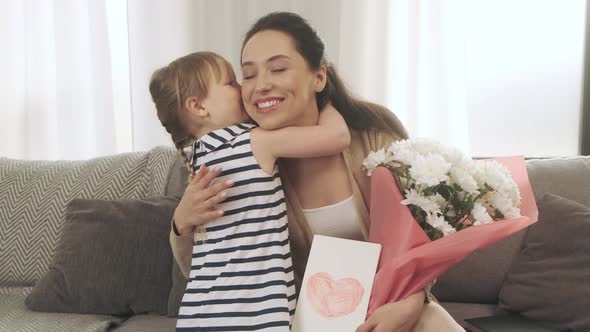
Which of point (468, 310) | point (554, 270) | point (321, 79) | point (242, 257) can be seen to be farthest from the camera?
point (468, 310)

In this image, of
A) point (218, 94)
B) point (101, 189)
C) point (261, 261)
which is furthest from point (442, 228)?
point (101, 189)

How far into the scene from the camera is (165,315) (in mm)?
1784

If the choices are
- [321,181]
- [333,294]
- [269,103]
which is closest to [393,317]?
[333,294]

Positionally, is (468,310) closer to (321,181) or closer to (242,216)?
(321,181)

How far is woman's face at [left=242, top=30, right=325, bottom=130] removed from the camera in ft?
3.75

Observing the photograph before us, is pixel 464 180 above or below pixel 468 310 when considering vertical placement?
above

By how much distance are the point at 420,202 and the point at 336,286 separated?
0.22 meters

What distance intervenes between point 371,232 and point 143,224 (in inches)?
36.8

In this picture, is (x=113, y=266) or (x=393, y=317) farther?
(x=113, y=266)

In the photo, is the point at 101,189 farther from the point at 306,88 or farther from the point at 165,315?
the point at 306,88

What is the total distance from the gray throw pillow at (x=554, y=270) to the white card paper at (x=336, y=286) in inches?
28.9

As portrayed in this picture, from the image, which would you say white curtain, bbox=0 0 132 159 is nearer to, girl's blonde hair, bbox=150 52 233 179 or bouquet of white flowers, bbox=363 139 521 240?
girl's blonde hair, bbox=150 52 233 179

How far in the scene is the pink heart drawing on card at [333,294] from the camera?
3.40 feet

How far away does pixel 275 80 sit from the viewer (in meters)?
1.14
